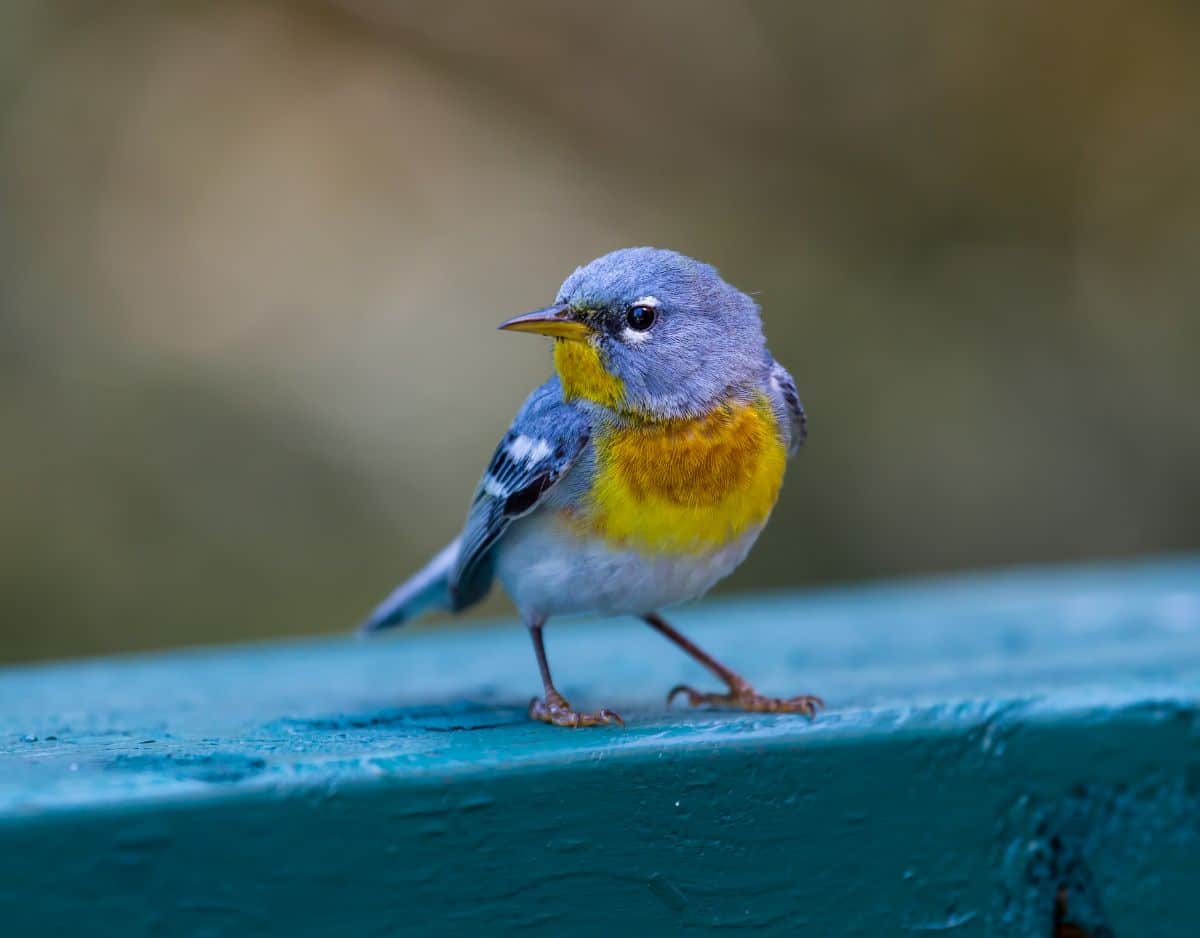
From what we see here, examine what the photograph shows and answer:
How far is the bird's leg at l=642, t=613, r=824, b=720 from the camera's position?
2557 millimetres

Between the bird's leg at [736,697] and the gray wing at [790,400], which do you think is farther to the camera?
the gray wing at [790,400]

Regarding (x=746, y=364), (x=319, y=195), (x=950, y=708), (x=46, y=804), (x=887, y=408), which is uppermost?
(x=319, y=195)

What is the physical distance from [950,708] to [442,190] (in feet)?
17.2

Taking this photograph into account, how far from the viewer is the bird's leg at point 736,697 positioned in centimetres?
256

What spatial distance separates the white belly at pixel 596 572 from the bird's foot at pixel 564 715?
0.20 meters

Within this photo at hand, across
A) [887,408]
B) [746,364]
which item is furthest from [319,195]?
[746,364]

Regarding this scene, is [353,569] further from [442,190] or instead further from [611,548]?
[611,548]

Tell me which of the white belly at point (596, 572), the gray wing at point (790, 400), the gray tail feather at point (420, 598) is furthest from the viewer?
the gray tail feather at point (420, 598)

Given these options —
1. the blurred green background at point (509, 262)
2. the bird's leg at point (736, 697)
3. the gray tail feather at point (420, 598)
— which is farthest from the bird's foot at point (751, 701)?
the blurred green background at point (509, 262)

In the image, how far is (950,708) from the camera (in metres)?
2.32

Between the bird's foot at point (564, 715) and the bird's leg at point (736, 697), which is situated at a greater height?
the bird's leg at point (736, 697)

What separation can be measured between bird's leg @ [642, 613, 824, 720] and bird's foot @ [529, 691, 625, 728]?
298mm

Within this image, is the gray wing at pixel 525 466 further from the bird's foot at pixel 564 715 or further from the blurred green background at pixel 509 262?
the blurred green background at pixel 509 262

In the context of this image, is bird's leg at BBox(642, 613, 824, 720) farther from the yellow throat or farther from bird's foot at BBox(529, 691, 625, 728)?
the yellow throat
